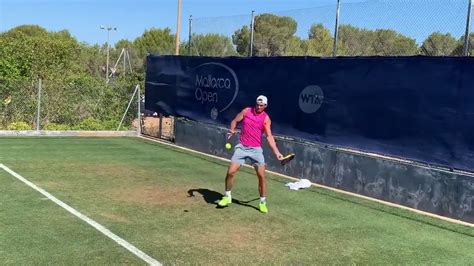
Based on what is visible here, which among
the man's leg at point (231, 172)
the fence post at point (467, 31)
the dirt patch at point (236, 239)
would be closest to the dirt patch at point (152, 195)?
the man's leg at point (231, 172)

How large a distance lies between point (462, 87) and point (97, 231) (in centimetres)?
583

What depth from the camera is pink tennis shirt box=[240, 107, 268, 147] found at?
8336 mm

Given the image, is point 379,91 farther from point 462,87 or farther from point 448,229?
point 448,229

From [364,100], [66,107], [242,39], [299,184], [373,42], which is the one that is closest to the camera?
[364,100]

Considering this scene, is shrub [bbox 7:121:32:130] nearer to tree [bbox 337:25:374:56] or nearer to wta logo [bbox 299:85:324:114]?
wta logo [bbox 299:85:324:114]

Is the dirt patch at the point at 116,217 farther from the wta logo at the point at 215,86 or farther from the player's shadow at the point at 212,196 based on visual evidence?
the wta logo at the point at 215,86

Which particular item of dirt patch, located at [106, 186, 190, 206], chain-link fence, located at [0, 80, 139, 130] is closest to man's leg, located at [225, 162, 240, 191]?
dirt patch, located at [106, 186, 190, 206]

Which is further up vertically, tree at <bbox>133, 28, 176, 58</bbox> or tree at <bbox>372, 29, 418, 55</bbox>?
tree at <bbox>133, 28, 176, 58</bbox>

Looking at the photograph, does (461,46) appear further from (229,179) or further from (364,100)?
(229,179)

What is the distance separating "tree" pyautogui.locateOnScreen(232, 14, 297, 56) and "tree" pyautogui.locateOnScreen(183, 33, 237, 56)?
0.27 m

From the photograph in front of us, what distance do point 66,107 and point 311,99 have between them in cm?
1022

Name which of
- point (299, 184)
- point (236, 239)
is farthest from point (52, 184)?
point (299, 184)

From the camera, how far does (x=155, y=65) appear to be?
17391mm

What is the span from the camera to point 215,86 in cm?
1443
